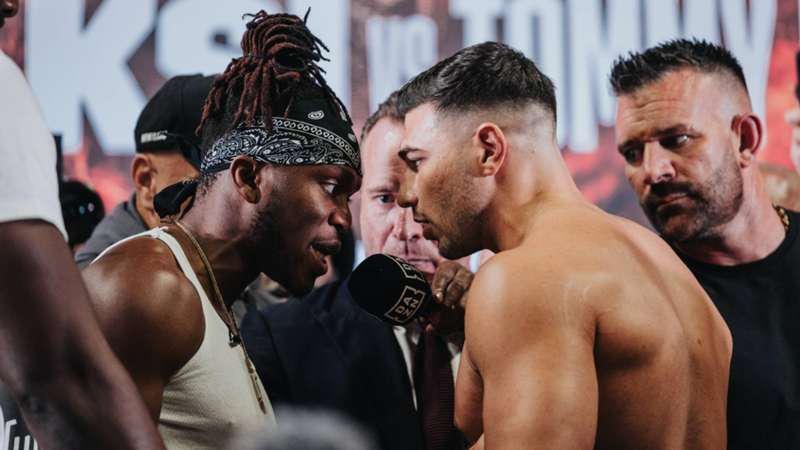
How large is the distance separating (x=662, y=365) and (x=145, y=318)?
0.82 metres

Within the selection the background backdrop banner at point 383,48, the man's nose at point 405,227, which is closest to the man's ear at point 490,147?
the man's nose at point 405,227

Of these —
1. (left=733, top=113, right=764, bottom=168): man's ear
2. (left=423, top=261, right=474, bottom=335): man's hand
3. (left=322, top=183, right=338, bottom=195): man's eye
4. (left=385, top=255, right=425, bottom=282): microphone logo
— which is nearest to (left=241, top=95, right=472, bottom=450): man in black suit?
(left=423, top=261, right=474, bottom=335): man's hand

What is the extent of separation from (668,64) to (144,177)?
1.37 m

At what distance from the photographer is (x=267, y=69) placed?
6.75ft

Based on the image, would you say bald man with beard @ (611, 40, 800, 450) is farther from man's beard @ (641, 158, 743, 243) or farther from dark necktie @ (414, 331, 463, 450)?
dark necktie @ (414, 331, 463, 450)

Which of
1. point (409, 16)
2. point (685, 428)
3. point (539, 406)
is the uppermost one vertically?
point (409, 16)

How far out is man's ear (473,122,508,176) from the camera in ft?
6.77

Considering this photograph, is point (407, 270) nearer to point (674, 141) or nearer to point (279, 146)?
point (279, 146)

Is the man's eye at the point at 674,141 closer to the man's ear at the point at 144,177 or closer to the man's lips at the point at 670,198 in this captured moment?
the man's lips at the point at 670,198

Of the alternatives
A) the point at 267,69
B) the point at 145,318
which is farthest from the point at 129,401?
the point at 267,69

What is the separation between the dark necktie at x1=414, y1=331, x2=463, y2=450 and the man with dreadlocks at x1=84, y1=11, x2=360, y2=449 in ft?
1.77

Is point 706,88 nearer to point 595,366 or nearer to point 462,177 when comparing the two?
point 462,177

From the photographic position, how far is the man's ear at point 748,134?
281 centimetres

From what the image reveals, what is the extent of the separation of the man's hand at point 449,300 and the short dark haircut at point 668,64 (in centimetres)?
81
